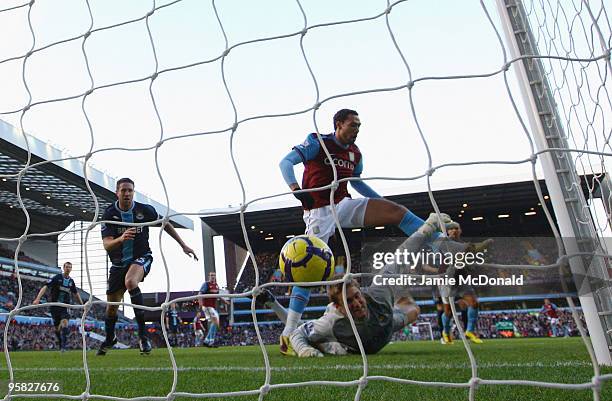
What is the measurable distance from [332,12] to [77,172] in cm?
1382

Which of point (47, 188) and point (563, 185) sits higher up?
point (47, 188)

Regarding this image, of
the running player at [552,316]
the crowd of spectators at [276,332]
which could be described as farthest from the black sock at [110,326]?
the running player at [552,316]

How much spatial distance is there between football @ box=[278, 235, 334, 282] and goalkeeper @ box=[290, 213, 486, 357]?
0.84ft

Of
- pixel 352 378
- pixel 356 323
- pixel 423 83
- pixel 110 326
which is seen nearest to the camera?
pixel 423 83

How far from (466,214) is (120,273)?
590 inches

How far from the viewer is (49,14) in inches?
85.2

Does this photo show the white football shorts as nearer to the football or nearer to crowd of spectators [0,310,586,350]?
the football

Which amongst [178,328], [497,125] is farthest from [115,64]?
[178,328]

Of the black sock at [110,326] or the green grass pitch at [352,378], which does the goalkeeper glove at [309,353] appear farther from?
the black sock at [110,326]

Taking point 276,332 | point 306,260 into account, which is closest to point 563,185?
point 306,260

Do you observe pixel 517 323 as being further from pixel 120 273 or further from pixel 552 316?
pixel 120 273

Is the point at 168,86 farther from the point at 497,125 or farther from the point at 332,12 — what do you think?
the point at 497,125

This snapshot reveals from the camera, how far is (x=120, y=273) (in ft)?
14.0

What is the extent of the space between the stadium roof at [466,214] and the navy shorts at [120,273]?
11482 millimetres
